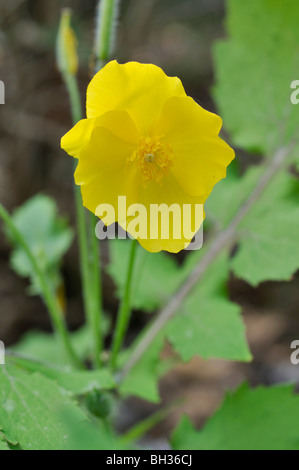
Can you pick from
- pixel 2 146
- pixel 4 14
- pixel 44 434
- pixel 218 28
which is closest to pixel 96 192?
pixel 44 434

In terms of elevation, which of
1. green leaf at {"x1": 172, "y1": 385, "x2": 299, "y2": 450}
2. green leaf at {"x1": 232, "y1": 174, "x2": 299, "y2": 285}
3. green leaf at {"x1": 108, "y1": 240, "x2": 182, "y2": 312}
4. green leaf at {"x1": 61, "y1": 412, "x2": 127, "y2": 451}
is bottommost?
green leaf at {"x1": 172, "y1": 385, "x2": 299, "y2": 450}

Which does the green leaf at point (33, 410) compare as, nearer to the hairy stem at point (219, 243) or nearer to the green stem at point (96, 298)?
the green stem at point (96, 298)

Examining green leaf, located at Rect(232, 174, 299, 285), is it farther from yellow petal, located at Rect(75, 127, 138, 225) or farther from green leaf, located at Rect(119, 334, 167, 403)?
yellow petal, located at Rect(75, 127, 138, 225)

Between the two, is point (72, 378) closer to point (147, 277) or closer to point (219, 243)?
point (147, 277)

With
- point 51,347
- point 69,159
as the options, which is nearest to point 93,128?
point 51,347

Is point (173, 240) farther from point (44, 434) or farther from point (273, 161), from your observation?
point (273, 161)

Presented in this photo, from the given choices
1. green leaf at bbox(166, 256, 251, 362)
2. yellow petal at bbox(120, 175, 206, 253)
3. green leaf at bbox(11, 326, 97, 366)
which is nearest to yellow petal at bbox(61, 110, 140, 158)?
yellow petal at bbox(120, 175, 206, 253)
